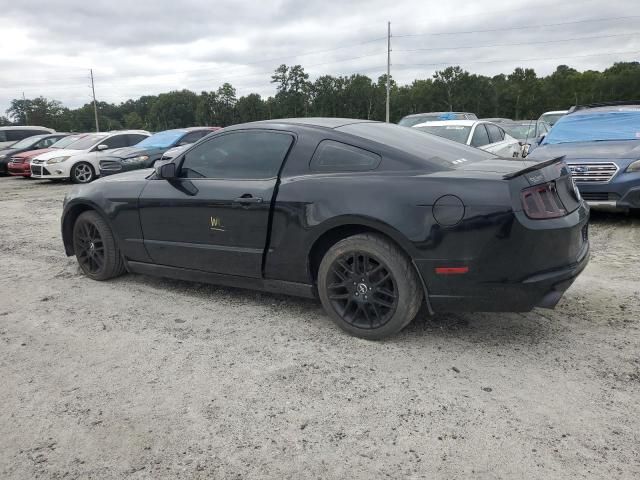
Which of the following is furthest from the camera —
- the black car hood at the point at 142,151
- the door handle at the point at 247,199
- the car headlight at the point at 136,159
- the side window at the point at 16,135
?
the side window at the point at 16,135

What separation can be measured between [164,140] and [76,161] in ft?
9.62

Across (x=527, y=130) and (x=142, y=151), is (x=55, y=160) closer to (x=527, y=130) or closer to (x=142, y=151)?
(x=142, y=151)

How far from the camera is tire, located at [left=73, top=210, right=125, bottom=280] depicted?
4852 mm

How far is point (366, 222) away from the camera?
3352 mm

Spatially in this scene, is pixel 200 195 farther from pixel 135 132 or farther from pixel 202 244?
pixel 135 132

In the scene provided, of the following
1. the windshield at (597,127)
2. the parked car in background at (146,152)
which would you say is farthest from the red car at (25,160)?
the windshield at (597,127)

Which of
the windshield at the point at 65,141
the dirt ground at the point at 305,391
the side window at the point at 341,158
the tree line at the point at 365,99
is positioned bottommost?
the dirt ground at the point at 305,391

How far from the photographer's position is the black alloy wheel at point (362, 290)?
11.1 ft

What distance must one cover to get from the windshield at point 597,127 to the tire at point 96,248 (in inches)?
254

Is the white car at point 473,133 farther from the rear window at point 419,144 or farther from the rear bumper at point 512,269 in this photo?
the rear bumper at point 512,269

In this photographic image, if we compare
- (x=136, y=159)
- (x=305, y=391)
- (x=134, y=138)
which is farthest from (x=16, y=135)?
(x=305, y=391)

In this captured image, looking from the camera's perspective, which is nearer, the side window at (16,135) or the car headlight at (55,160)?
the car headlight at (55,160)

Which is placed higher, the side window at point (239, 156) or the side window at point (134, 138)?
the side window at point (134, 138)

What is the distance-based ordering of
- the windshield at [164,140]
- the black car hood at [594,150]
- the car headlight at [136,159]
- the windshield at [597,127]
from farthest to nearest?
the windshield at [164,140]
the car headlight at [136,159]
the windshield at [597,127]
the black car hood at [594,150]
